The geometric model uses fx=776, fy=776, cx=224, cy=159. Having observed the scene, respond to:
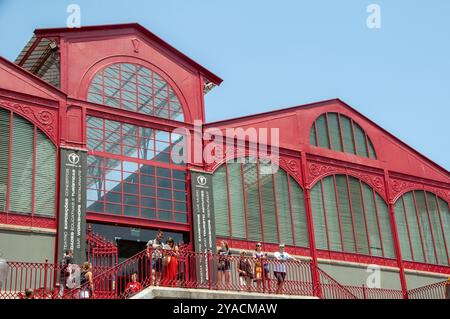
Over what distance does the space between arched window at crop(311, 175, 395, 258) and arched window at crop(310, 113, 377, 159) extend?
1.52m

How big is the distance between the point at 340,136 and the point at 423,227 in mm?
5402

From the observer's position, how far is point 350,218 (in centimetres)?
3155

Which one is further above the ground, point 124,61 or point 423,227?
point 124,61

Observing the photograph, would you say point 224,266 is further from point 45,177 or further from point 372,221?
point 372,221

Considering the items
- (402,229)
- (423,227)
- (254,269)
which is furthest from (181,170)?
(423,227)

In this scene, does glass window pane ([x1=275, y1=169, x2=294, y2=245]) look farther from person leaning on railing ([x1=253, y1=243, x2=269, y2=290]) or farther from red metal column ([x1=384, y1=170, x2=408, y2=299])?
red metal column ([x1=384, y1=170, x2=408, y2=299])

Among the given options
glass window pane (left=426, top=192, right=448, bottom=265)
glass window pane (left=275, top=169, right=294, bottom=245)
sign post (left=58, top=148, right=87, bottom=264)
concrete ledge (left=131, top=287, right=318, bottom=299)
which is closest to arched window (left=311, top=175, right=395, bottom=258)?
glass window pane (left=275, top=169, right=294, bottom=245)

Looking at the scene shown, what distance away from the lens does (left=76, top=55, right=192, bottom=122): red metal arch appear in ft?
88.4

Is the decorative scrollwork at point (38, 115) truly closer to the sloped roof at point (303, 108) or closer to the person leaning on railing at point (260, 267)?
the sloped roof at point (303, 108)

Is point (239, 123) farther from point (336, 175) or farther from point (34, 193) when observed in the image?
point (34, 193)

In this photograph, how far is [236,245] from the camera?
28.0m

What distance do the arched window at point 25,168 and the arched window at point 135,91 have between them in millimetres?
2759

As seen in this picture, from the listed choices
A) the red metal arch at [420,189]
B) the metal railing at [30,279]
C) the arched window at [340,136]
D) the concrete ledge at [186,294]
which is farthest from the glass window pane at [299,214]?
the metal railing at [30,279]
